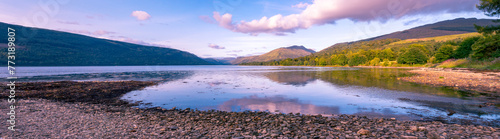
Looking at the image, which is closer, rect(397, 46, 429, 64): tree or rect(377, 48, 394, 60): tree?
rect(397, 46, 429, 64): tree

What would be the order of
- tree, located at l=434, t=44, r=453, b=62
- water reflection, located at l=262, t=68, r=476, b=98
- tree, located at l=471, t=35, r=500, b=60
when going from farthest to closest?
1. tree, located at l=434, t=44, r=453, b=62
2. tree, located at l=471, t=35, r=500, b=60
3. water reflection, located at l=262, t=68, r=476, b=98

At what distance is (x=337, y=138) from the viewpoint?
7801 millimetres

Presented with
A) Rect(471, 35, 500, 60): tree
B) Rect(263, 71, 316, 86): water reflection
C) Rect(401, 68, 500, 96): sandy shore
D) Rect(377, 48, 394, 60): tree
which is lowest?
Rect(263, 71, 316, 86): water reflection

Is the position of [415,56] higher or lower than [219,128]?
higher

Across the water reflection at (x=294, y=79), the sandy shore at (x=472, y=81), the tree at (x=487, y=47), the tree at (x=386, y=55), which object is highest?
the tree at (x=386, y=55)

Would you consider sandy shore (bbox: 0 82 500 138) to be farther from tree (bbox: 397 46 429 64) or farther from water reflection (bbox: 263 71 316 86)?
tree (bbox: 397 46 429 64)

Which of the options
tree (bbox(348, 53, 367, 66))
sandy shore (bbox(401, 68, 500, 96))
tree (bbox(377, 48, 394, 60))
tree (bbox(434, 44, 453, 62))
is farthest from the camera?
tree (bbox(348, 53, 367, 66))

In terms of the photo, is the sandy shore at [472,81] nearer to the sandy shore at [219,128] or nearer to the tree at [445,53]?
the sandy shore at [219,128]

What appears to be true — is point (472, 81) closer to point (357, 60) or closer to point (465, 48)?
point (465, 48)

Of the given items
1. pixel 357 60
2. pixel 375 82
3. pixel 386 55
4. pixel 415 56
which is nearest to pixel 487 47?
pixel 375 82

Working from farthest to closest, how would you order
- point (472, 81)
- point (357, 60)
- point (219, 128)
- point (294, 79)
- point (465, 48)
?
point (357, 60), point (465, 48), point (294, 79), point (472, 81), point (219, 128)

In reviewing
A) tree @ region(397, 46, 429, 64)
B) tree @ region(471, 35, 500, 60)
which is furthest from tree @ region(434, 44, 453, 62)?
tree @ region(471, 35, 500, 60)

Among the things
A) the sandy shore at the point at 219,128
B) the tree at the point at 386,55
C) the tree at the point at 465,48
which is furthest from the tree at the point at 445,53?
the sandy shore at the point at 219,128

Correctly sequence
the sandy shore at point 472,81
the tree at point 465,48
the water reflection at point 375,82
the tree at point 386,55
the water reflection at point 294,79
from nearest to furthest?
1. the water reflection at point 375,82
2. the sandy shore at point 472,81
3. the water reflection at point 294,79
4. the tree at point 465,48
5. the tree at point 386,55
